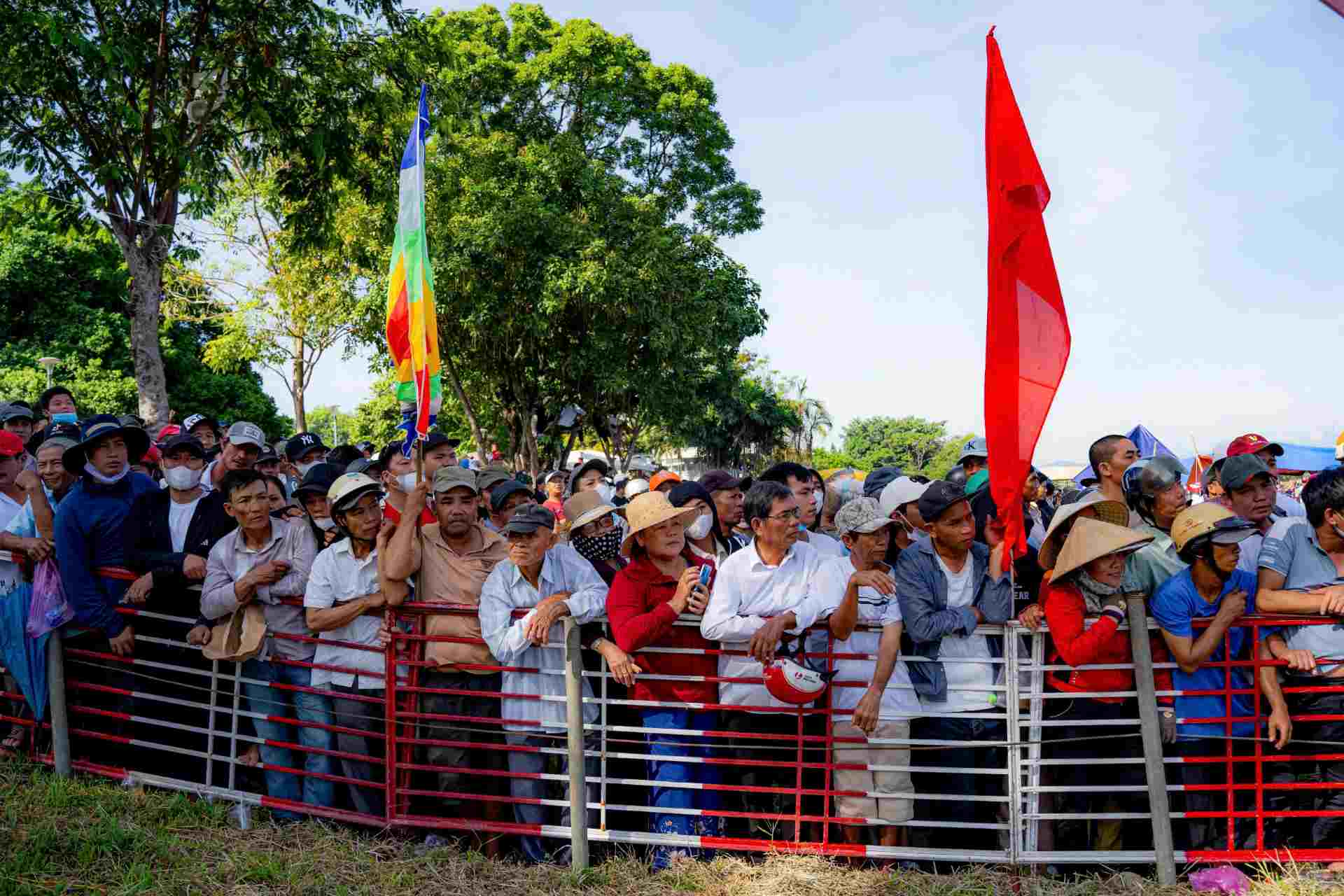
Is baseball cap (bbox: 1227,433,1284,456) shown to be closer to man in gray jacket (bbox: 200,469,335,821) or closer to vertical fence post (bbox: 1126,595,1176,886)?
vertical fence post (bbox: 1126,595,1176,886)

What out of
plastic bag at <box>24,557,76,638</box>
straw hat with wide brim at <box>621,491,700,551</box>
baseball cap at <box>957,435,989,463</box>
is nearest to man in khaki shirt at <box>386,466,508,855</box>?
straw hat with wide brim at <box>621,491,700,551</box>

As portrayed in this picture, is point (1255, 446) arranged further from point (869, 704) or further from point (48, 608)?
point (48, 608)

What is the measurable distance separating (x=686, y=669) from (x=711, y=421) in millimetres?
40583

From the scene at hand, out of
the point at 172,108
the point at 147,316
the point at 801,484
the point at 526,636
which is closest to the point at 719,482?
the point at 801,484

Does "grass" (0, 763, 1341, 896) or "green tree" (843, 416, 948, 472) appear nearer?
"grass" (0, 763, 1341, 896)

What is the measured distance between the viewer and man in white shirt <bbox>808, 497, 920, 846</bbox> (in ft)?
13.5

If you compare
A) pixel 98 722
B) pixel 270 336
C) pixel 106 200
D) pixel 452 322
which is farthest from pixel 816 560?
pixel 270 336

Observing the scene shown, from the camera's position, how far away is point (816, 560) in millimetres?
4387

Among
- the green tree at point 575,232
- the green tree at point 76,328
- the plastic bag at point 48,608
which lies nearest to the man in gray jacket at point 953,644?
the plastic bag at point 48,608

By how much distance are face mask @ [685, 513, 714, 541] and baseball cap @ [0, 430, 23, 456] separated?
3913 millimetres

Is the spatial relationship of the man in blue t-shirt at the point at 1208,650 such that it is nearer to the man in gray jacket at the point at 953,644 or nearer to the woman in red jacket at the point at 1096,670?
the woman in red jacket at the point at 1096,670

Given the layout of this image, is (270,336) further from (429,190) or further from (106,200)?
Result: (106,200)

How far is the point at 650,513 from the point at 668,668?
728 millimetres

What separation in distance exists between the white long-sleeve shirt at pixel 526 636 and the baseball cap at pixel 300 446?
5.09 metres
